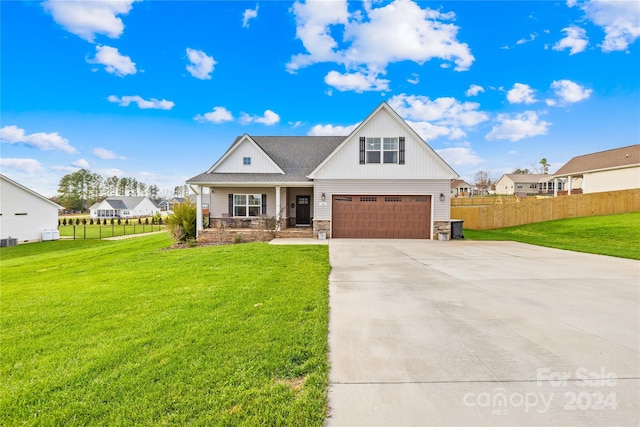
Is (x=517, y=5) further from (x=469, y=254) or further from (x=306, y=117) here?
(x=306, y=117)

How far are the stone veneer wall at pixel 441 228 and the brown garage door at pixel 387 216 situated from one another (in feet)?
1.13

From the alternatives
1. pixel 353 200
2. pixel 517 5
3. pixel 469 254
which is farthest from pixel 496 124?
pixel 469 254

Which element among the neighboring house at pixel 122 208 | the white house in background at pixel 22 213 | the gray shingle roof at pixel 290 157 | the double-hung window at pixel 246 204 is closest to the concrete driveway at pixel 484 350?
the gray shingle roof at pixel 290 157

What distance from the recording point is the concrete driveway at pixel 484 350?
2.44m

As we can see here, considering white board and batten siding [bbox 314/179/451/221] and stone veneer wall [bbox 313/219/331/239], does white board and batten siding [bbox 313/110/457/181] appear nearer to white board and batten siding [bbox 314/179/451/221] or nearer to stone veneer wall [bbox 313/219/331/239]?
white board and batten siding [bbox 314/179/451/221]

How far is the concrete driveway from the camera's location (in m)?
2.44

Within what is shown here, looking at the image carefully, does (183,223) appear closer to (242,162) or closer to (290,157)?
(242,162)

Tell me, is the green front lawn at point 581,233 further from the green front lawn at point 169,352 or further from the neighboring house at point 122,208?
the neighboring house at point 122,208

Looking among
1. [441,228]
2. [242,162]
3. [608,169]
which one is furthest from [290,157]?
[608,169]

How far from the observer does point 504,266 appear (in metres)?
8.41

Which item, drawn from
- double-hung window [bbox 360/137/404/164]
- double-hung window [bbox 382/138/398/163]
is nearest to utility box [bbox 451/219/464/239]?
double-hung window [bbox 360/137/404/164]

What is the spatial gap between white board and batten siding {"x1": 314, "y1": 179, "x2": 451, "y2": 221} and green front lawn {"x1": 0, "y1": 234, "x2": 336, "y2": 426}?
28.5 feet

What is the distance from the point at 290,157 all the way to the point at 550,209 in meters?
19.7

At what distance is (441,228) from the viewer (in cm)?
1512
